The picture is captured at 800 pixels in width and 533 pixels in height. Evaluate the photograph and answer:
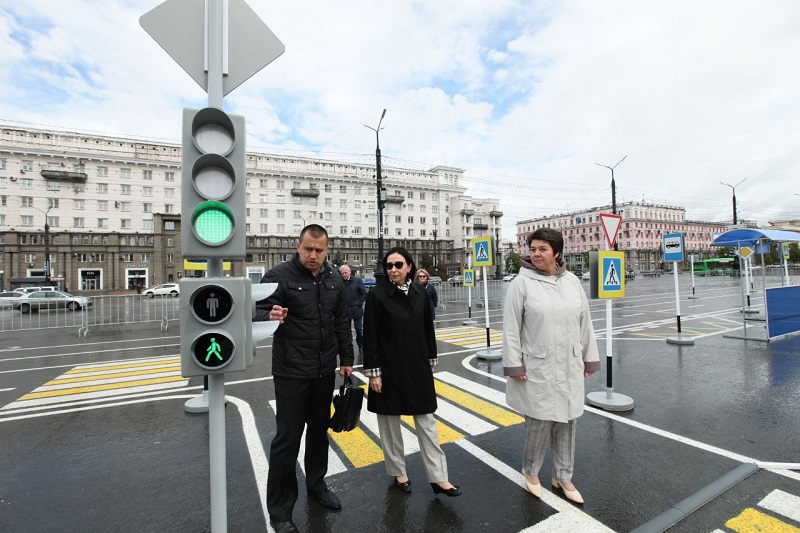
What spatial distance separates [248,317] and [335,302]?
1159mm

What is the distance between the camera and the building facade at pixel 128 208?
176 feet

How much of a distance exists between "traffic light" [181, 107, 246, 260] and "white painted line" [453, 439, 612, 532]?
311 centimetres

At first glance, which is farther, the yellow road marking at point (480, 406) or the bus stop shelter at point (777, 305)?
the bus stop shelter at point (777, 305)

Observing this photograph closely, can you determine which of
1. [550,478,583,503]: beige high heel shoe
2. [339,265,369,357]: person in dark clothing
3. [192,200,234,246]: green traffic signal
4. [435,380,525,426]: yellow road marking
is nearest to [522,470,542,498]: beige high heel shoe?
[550,478,583,503]: beige high heel shoe

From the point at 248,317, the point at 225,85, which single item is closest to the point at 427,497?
the point at 248,317

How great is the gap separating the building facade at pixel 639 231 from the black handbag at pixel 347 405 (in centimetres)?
9994

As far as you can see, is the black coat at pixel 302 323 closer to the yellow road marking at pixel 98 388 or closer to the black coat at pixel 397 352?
the black coat at pixel 397 352

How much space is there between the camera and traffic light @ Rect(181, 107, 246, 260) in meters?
2.08

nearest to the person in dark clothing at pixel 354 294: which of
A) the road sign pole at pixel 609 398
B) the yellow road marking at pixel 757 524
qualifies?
the road sign pole at pixel 609 398

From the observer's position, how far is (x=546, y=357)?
316cm

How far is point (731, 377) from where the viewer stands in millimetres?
6645

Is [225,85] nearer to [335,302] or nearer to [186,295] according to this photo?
[186,295]

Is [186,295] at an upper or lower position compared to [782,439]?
upper

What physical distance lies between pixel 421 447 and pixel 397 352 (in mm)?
834
